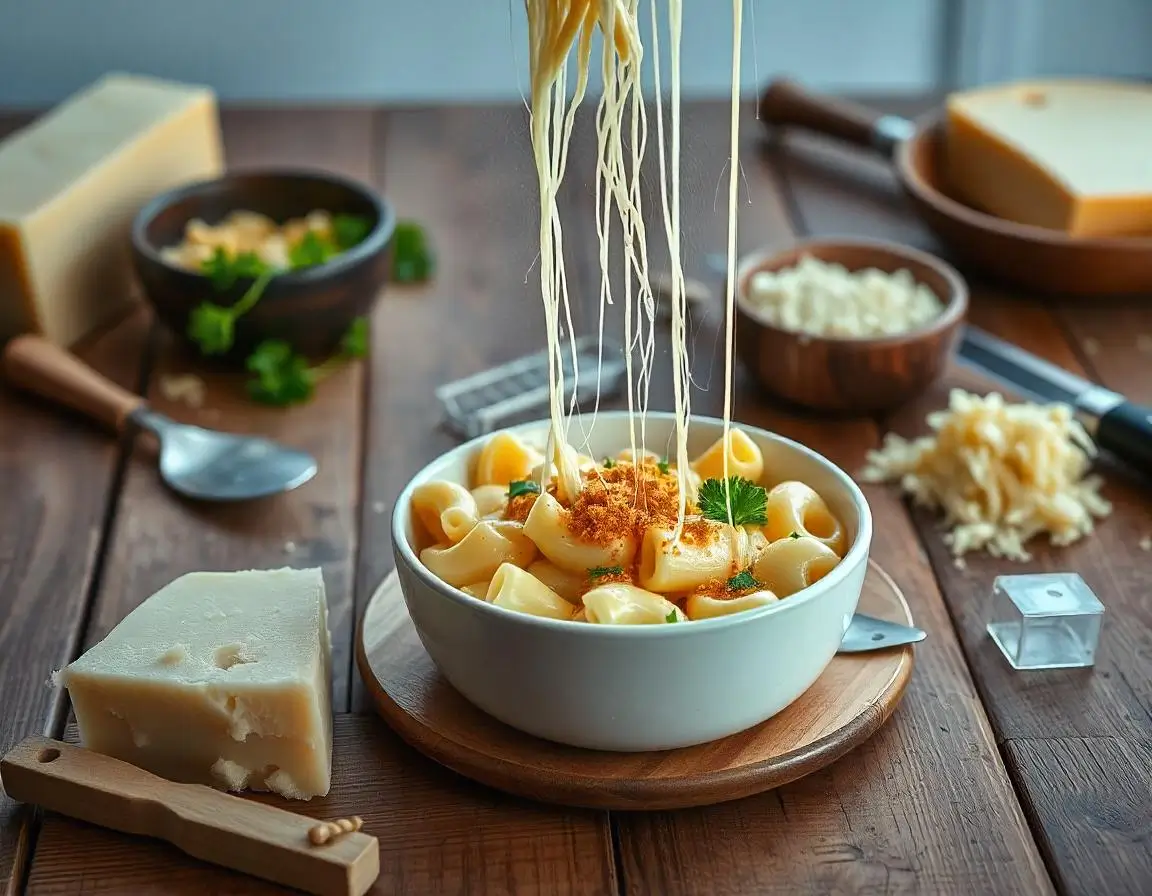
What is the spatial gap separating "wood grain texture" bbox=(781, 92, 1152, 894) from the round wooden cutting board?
0.33 ft

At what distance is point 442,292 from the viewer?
175cm

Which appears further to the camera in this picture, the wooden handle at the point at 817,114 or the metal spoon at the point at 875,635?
the wooden handle at the point at 817,114

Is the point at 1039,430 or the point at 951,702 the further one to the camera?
the point at 1039,430

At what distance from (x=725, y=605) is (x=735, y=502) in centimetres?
10

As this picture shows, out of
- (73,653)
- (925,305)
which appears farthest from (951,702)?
(73,653)

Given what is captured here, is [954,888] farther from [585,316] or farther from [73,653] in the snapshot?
[585,316]

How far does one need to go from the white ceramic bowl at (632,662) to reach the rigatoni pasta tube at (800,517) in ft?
0.12

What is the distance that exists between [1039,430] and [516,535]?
55cm

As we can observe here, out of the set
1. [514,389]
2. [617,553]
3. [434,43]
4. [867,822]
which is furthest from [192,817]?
[434,43]

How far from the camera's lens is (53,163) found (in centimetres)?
167

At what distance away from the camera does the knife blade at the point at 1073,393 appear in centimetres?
132

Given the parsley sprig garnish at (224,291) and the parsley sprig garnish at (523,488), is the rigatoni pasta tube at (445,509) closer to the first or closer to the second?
the parsley sprig garnish at (523,488)

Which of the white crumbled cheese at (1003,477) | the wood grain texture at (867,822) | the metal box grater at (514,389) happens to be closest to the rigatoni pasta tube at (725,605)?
the wood grain texture at (867,822)

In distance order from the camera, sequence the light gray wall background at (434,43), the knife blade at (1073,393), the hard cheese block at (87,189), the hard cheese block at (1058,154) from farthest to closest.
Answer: the light gray wall background at (434,43) < the hard cheese block at (1058,154) < the hard cheese block at (87,189) < the knife blade at (1073,393)
